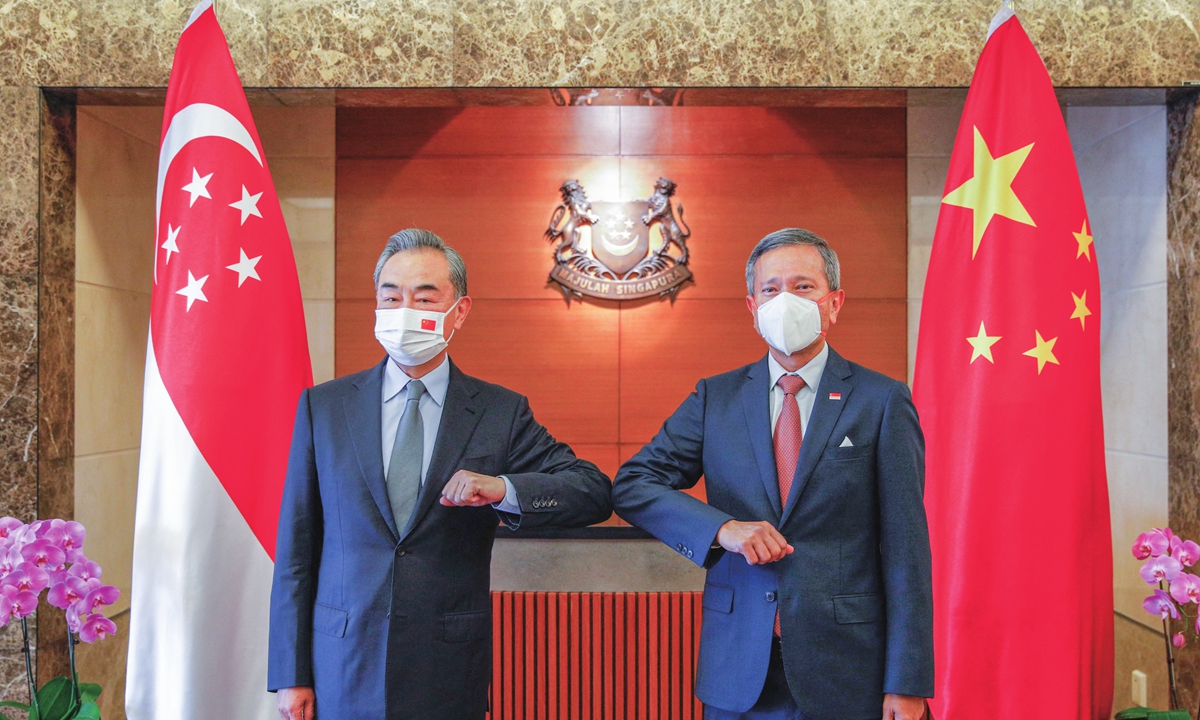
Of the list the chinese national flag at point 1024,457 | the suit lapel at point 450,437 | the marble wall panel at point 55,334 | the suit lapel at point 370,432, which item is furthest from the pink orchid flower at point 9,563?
the chinese national flag at point 1024,457

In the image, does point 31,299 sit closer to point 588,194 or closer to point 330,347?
point 330,347

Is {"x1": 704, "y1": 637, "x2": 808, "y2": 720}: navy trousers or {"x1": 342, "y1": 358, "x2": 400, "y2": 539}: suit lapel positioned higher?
{"x1": 342, "y1": 358, "x2": 400, "y2": 539}: suit lapel

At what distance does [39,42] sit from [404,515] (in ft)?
8.07

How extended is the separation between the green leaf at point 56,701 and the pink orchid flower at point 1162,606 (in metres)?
3.26

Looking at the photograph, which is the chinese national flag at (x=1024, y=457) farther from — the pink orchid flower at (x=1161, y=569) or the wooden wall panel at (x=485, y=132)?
the wooden wall panel at (x=485, y=132)

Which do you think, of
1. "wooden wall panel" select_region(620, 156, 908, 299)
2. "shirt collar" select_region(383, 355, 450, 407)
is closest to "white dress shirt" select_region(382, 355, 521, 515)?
"shirt collar" select_region(383, 355, 450, 407)

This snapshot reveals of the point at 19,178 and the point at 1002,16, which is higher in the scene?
the point at 1002,16

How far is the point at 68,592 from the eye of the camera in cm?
222

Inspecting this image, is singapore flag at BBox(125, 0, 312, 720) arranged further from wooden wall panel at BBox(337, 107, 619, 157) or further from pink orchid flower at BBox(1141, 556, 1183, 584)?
pink orchid flower at BBox(1141, 556, 1183, 584)

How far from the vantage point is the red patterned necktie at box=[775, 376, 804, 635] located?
1747 millimetres

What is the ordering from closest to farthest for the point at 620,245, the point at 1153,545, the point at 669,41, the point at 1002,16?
1. the point at 1153,545
2. the point at 1002,16
3. the point at 669,41
4. the point at 620,245

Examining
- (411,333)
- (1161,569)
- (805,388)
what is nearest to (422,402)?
(411,333)

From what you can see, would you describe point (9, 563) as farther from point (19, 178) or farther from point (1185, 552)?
point (1185, 552)

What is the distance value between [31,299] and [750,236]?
3076 millimetres
